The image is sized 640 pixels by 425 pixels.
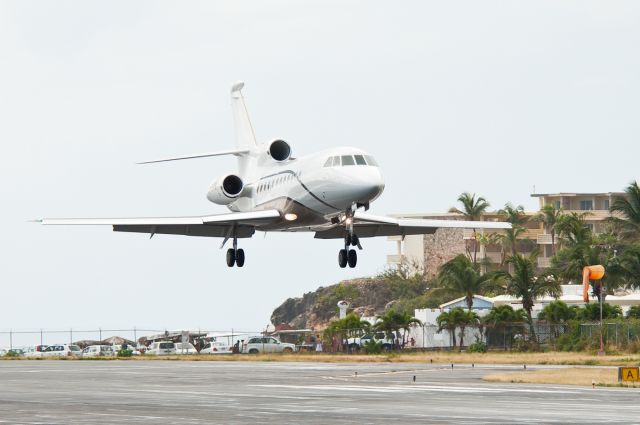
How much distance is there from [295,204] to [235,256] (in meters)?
8.17

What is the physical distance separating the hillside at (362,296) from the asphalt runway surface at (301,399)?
9818cm

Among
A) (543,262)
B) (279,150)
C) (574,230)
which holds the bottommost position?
(543,262)

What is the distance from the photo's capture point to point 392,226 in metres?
52.9

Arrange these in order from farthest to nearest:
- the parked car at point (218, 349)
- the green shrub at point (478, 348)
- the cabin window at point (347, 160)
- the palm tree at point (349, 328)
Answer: the parked car at point (218, 349), the palm tree at point (349, 328), the green shrub at point (478, 348), the cabin window at point (347, 160)

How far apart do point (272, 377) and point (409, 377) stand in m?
5.04

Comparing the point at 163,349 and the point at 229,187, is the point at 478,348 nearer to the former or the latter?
the point at 229,187

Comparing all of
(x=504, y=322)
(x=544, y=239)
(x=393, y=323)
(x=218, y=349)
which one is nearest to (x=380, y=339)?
(x=393, y=323)

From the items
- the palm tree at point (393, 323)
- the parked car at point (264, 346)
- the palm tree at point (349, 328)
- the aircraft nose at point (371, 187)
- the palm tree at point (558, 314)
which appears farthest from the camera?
the parked car at point (264, 346)

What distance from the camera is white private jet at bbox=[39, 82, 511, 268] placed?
43000mm

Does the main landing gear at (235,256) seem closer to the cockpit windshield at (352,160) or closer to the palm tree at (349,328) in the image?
the cockpit windshield at (352,160)

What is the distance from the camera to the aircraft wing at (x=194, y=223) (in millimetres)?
48750

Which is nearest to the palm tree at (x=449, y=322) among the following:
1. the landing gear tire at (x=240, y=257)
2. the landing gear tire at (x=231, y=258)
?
the landing gear tire at (x=240, y=257)

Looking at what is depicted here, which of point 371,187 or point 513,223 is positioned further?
point 513,223

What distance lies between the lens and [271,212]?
48094 millimetres
